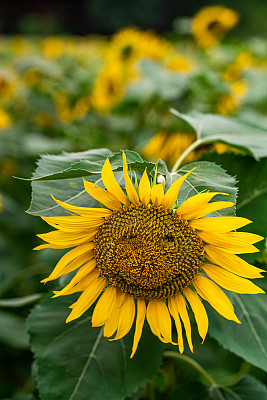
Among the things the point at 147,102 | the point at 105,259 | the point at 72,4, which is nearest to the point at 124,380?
the point at 105,259

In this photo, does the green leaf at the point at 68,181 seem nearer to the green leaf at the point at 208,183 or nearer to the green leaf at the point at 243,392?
the green leaf at the point at 208,183

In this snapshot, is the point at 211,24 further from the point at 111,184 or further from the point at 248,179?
the point at 111,184

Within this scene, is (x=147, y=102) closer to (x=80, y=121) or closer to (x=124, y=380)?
(x=80, y=121)

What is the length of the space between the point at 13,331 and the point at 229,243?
68 centimetres

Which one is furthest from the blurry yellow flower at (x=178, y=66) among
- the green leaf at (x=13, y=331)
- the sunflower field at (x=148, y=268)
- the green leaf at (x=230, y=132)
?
the green leaf at (x=13, y=331)

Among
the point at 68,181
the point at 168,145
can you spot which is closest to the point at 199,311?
the point at 68,181

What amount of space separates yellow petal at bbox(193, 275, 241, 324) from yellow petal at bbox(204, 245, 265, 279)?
0.03m

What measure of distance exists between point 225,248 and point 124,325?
0.52ft

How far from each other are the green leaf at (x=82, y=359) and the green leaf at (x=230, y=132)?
1.09 ft

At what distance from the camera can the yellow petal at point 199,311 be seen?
→ 1.69 feet

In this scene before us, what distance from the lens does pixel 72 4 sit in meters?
15.4

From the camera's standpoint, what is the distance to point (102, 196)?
518mm

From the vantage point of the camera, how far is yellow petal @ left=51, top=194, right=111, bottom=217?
497mm

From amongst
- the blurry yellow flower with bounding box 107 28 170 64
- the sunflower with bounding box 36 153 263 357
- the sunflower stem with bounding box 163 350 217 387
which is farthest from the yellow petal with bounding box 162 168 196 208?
the blurry yellow flower with bounding box 107 28 170 64
